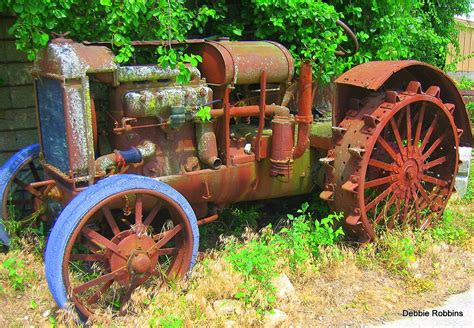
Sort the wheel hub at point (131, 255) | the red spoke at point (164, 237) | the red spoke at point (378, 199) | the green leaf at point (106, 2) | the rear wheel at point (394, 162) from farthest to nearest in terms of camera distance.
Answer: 1. the red spoke at point (378, 199)
2. the rear wheel at point (394, 162)
3. the green leaf at point (106, 2)
4. the red spoke at point (164, 237)
5. the wheel hub at point (131, 255)

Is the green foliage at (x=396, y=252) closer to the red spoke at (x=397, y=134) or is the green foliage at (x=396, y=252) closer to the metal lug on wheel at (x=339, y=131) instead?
the red spoke at (x=397, y=134)

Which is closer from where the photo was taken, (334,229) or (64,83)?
(64,83)

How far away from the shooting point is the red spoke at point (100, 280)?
10.4 feet

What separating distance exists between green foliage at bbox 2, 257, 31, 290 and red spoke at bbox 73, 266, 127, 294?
69 cm

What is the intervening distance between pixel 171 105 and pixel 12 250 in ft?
5.33

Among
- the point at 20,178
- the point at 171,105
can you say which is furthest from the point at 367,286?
the point at 20,178

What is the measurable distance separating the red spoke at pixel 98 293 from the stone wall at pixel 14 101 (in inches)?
82.3

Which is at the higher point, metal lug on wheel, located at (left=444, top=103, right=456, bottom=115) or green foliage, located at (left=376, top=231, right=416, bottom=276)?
metal lug on wheel, located at (left=444, top=103, right=456, bottom=115)

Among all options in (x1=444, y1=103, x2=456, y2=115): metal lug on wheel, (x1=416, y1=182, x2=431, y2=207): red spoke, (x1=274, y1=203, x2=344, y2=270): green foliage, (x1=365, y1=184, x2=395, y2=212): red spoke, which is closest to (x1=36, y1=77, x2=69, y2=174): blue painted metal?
(x1=274, y1=203, x2=344, y2=270): green foliage

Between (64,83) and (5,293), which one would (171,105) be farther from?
(5,293)

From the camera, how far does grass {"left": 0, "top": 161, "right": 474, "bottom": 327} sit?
3281 millimetres

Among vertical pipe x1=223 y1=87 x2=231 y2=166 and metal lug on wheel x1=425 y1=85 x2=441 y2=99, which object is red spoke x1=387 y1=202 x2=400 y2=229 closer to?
metal lug on wheel x1=425 y1=85 x2=441 y2=99

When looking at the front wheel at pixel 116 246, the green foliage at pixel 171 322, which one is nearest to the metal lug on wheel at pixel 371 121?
the front wheel at pixel 116 246

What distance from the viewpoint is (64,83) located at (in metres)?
3.27
